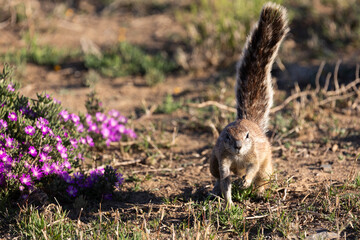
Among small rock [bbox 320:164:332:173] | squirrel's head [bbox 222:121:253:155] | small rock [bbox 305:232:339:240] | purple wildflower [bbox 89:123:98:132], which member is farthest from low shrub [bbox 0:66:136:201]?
small rock [bbox 320:164:332:173]

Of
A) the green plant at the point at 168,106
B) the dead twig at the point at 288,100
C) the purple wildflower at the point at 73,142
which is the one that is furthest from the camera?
the green plant at the point at 168,106

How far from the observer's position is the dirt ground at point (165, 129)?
4.70 m

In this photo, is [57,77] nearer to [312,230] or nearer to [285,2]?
[285,2]

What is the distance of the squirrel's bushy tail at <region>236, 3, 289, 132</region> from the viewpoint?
4289mm

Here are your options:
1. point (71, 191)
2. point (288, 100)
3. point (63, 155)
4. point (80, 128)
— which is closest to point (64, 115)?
point (80, 128)

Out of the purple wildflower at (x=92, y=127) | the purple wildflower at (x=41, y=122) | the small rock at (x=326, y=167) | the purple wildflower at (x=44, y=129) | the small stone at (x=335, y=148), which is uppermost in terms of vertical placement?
the purple wildflower at (x=41, y=122)

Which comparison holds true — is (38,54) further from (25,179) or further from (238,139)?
(238,139)

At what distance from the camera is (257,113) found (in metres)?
4.58

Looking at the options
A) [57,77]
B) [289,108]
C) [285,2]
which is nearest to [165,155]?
[289,108]

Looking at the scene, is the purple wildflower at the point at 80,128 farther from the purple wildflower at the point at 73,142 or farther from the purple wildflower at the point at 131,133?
the purple wildflower at the point at 131,133

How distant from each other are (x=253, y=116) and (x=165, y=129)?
6.70ft

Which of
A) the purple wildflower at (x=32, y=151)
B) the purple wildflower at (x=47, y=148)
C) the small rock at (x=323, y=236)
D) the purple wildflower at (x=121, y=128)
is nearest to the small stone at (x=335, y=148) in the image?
the small rock at (x=323, y=236)

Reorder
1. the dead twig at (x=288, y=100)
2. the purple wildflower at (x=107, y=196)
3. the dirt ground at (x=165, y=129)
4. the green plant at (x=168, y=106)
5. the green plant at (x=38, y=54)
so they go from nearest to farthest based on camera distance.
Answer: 1. the purple wildflower at (x=107, y=196)
2. the dirt ground at (x=165, y=129)
3. the dead twig at (x=288, y=100)
4. the green plant at (x=168, y=106)
5. the green plant at (x=38, y=54)

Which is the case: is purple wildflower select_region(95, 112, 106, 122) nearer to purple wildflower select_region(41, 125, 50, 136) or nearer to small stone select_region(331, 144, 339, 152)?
purple wildflower select_region(41, 125, 50, 136)
